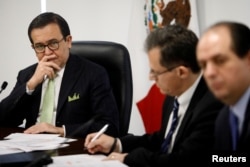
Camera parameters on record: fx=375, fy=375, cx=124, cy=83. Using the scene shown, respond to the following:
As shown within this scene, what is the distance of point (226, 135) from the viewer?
122 centimetres

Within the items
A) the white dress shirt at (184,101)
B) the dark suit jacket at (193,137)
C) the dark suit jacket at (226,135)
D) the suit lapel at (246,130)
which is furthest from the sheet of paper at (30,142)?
the suit lapel at (246,130)

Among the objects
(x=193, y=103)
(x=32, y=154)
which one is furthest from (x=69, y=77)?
(x=193, y=103)

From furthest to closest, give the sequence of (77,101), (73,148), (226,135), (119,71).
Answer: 1. (119,71)
2. (77,101)
3. (73,148)
4. (226,135)

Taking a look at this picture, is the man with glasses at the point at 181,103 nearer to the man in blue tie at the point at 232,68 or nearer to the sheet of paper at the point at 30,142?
the man in blue tie at the point at 232,68

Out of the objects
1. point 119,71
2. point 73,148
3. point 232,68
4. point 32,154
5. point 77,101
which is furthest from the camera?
point 119,71

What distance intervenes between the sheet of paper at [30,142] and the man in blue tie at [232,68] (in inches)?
32.2

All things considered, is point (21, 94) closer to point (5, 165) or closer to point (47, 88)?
point (47, 88)

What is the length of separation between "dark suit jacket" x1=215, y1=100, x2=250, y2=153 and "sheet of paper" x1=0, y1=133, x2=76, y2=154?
0.74 metres

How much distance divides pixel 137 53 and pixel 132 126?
2.15 ft

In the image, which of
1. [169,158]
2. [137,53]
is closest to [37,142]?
[169,158]

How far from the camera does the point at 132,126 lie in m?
3.23

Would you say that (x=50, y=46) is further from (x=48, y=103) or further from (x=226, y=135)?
(x=226, y=135)

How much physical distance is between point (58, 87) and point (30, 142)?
59 cm

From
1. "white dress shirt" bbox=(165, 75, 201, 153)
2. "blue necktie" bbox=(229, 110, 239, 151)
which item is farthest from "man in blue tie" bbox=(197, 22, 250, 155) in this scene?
"white dress shirt" bbox=(165, 75, 201, 153)
